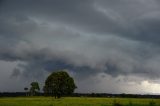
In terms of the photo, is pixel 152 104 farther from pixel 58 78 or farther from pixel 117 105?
pixel 58 78

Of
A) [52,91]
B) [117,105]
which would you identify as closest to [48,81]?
[52,91]

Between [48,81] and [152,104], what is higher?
[48,81]

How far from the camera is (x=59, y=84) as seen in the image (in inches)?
5610

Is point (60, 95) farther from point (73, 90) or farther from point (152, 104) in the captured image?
point (152, 104)

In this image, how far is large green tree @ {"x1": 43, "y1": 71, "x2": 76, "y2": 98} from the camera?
142m

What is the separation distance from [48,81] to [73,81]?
10474mm

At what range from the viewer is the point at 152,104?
69062 mm

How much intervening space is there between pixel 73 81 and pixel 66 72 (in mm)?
4939

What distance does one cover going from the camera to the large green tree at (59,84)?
14200 centimetres

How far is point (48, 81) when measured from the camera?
473 ft

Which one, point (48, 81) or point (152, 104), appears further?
point (48, 81)

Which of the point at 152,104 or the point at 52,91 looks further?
the point at 52,91

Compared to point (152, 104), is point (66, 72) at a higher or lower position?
higher

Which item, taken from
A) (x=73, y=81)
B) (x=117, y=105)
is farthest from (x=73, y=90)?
(x=117, y=105)
